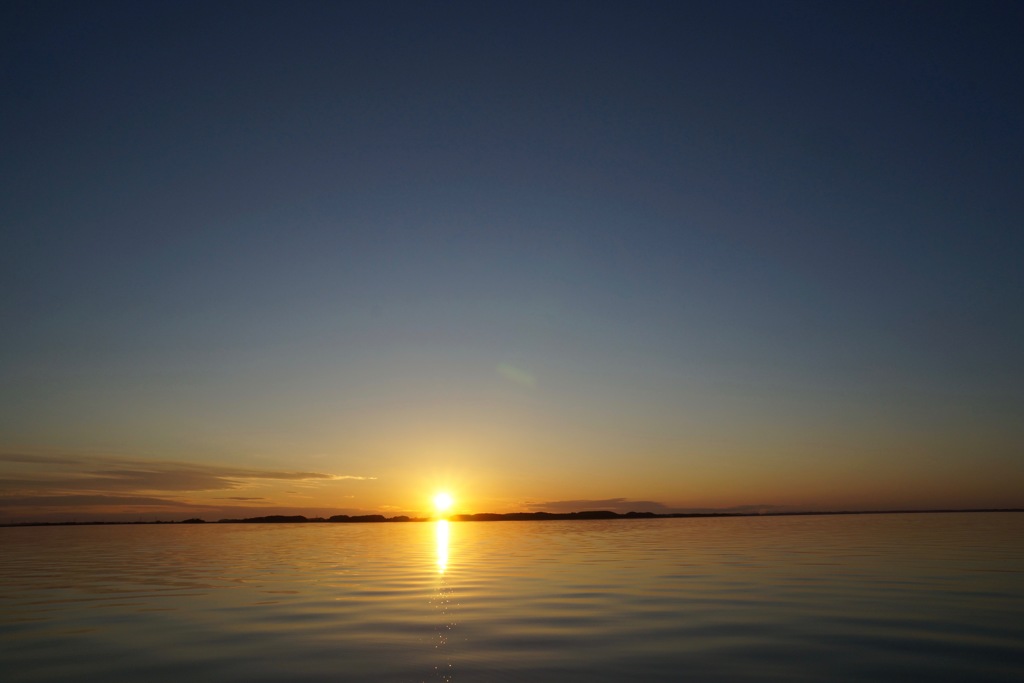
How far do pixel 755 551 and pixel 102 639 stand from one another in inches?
1324

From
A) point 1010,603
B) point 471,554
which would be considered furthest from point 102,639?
point 471,554

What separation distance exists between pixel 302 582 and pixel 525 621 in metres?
12.7

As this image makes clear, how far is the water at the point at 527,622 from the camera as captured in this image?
13.1 meters

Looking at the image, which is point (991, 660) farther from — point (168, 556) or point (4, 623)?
point (168, 556)

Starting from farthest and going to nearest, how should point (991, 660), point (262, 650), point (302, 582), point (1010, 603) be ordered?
point (302, 582) < point (1010, 603) < point (262, 650) < point (991, 660)

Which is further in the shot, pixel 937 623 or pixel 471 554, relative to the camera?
pixel 471 554

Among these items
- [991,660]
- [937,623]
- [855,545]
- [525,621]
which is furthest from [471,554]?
[991,660]

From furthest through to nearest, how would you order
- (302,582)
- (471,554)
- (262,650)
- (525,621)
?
1. (471,554)
2. (302,582)
3. (525,621)
4. (262,650)

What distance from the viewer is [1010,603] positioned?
2006 centimetres

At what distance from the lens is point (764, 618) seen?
18.4 meters

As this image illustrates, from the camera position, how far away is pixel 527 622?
59.0 feet

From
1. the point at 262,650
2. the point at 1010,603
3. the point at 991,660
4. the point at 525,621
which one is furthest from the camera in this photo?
the point at 1010,603

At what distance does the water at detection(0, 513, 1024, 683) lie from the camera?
13125mm

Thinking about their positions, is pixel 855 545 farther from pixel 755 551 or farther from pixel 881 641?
pixel 881 641
